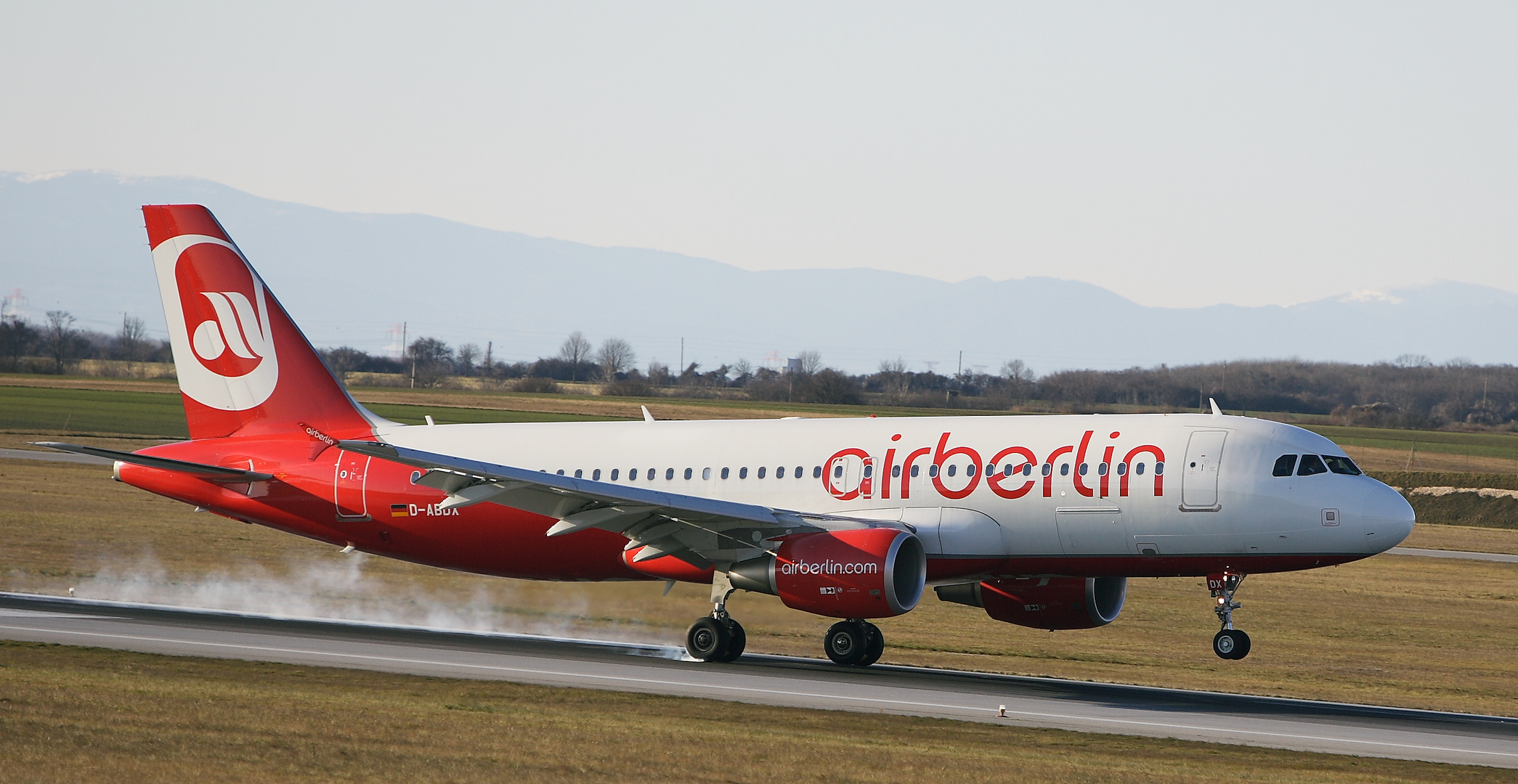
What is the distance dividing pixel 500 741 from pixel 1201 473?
14.2 metres

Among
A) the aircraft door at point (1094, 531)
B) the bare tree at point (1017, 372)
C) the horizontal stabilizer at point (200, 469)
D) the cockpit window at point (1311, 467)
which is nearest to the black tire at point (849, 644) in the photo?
the aircraft door at point (1094, 531)

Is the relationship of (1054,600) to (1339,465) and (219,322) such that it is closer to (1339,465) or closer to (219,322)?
(1339,465)

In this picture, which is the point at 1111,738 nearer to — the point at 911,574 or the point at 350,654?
the point at 911,574

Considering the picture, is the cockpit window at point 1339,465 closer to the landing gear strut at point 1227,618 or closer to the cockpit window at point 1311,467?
the cockpit window at point 1311,467

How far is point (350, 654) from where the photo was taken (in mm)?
27469

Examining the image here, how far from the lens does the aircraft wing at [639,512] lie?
2650cm

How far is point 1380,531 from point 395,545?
63.1 ft

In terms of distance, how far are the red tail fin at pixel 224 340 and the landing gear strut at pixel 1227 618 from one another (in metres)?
18.4

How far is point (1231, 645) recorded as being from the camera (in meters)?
26.4

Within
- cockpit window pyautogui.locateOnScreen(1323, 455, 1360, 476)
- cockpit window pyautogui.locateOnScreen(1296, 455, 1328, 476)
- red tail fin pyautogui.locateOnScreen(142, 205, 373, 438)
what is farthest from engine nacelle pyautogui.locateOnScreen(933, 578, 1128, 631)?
red tail fin pyautogui.locateOnScreen(142, 205, 373, 438)

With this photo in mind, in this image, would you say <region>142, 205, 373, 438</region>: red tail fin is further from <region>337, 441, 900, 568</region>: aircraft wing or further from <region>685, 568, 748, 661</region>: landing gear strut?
<region>685, 568, 748, 661</region>: landing gear strut

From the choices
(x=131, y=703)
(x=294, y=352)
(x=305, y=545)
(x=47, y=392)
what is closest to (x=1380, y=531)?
(x=131, y=703)

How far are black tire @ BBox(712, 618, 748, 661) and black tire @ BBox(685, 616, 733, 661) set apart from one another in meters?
0.04

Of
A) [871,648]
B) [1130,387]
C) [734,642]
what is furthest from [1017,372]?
[734,642]
